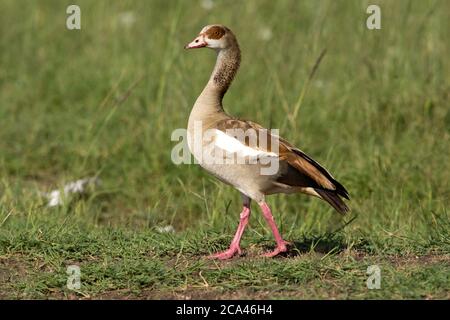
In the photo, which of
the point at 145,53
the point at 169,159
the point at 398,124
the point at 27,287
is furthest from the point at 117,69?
the point at 27,287

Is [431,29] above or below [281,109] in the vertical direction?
above

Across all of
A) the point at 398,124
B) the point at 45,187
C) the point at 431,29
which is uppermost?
the point at 431,29

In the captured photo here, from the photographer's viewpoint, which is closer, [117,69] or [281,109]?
[281,109]

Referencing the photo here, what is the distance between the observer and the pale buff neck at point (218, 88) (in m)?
5.67

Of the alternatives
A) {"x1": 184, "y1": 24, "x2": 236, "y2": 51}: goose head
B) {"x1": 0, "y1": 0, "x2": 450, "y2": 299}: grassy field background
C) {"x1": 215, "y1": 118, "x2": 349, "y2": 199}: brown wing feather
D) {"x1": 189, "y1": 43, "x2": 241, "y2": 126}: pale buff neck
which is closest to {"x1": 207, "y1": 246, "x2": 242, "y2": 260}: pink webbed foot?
{"x1": 0, "y1": 0, "x2": 450, "y2": 299}: grassy field background

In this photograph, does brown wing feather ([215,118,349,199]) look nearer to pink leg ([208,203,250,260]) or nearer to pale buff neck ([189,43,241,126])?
pale buff neck ([189,43,241,126])

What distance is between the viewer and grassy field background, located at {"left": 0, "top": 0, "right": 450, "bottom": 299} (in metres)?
5.14

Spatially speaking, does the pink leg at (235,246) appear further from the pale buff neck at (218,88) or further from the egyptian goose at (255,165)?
the pale buff neck at (218,88)

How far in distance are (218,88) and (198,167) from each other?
182 centimetres

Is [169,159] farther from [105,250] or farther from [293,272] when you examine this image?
[293,272]

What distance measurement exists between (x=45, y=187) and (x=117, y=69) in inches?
80.0

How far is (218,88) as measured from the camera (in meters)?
5.79

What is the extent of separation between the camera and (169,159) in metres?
7.77
